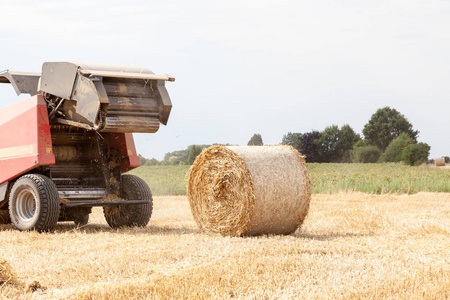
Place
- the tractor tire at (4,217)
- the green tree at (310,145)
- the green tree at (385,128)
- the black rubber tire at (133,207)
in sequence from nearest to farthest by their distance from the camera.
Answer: the black rubber tire at (133,207)
the tractor tire at (4,217)
the green tree at (310,145)
the green tree at (385,128)

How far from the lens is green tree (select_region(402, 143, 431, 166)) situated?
43.6m

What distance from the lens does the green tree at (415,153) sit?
43.6 m

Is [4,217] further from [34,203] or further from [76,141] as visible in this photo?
[76,141]

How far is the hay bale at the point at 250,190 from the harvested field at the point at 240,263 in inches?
11.1

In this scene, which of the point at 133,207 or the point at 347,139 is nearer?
the point at 133,207

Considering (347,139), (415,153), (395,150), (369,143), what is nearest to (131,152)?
(415,153)

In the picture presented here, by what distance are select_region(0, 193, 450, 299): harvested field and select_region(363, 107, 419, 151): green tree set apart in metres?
50.0

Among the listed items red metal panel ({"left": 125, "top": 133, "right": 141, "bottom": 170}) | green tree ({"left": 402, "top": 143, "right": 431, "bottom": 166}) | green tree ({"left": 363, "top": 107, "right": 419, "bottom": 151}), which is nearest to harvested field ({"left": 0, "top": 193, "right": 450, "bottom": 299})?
red metal panel ({"left": 125, "top": 133, "right": 141, "bottom": 170})

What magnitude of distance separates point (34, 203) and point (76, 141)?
1.33 meters

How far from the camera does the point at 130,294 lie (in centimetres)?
470

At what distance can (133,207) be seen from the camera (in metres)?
9.91

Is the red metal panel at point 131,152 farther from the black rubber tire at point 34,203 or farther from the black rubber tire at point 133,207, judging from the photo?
the black rubber tire at point 34,203

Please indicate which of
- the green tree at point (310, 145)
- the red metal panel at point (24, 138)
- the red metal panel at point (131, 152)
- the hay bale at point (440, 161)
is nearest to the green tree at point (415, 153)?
the hay bale at point (440, 161)

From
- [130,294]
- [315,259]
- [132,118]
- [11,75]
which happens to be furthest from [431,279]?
[11,75]
